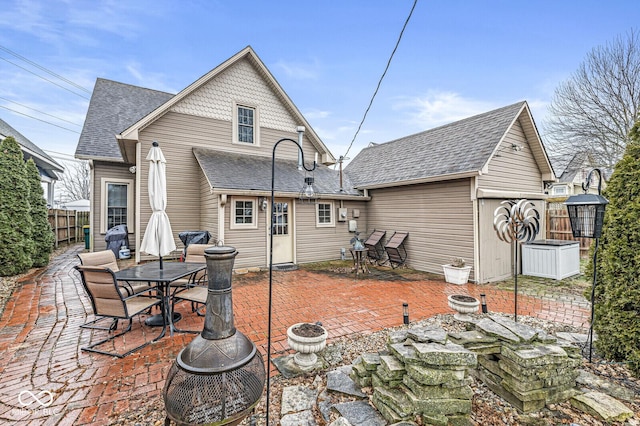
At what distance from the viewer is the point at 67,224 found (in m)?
12.2

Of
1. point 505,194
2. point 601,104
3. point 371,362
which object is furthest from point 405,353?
point 601,104

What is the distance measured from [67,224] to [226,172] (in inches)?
382

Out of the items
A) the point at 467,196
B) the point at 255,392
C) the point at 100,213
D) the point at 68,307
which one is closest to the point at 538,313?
the point at 467,196

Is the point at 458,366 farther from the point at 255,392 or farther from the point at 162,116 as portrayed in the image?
the point at 162,116

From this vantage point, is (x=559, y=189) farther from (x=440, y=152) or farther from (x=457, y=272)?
(x=457, y=272)

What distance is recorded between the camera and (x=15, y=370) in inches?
112

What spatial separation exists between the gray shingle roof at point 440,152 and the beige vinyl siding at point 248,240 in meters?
3.85

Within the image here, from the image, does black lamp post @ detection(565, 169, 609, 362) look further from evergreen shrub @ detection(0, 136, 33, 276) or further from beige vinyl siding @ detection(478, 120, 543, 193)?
evergreen shrub @ detection(0, 136, 33, 276)

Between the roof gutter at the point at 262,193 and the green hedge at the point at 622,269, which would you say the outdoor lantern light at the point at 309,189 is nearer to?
the roof gutter at the point at 262,193

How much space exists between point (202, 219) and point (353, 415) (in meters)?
8.15

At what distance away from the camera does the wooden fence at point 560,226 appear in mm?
9148

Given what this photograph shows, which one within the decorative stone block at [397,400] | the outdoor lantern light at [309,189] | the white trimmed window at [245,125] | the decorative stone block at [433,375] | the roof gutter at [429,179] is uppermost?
the white trimmed window at [245,125]

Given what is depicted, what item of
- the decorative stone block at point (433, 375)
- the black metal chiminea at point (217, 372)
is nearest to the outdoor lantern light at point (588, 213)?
the decorative stone block at point (433, 375)

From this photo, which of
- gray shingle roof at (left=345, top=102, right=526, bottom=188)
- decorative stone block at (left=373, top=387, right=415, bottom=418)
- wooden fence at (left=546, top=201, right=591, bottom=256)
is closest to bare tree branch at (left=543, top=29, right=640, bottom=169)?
wooden fence at (left=546, top=201, right=591, bottom=256)
